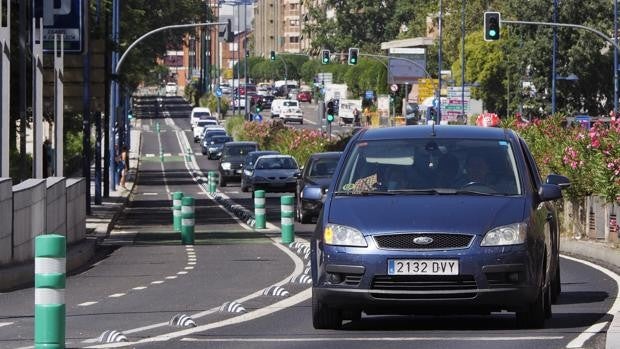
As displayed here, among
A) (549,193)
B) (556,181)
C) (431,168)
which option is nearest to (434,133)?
(431,168)

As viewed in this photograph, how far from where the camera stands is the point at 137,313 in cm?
1675

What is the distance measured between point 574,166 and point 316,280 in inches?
732

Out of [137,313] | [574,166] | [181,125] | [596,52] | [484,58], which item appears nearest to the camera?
[137,313]

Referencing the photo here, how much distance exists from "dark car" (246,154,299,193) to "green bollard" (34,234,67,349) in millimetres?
44099

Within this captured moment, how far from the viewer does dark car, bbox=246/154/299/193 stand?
5638cm

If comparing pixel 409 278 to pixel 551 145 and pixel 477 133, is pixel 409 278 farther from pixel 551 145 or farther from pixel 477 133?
pixel 551 145

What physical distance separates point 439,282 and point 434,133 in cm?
193

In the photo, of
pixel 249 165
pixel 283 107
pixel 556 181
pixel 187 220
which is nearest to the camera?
pixel 556 181

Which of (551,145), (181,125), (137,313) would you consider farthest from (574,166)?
(181,125)

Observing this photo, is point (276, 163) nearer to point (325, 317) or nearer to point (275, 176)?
point (275, 176)

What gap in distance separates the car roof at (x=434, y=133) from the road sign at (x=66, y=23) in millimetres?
22002

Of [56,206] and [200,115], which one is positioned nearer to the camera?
[56,206]

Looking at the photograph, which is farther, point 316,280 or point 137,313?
point 137,313

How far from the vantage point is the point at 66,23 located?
3709 cm
